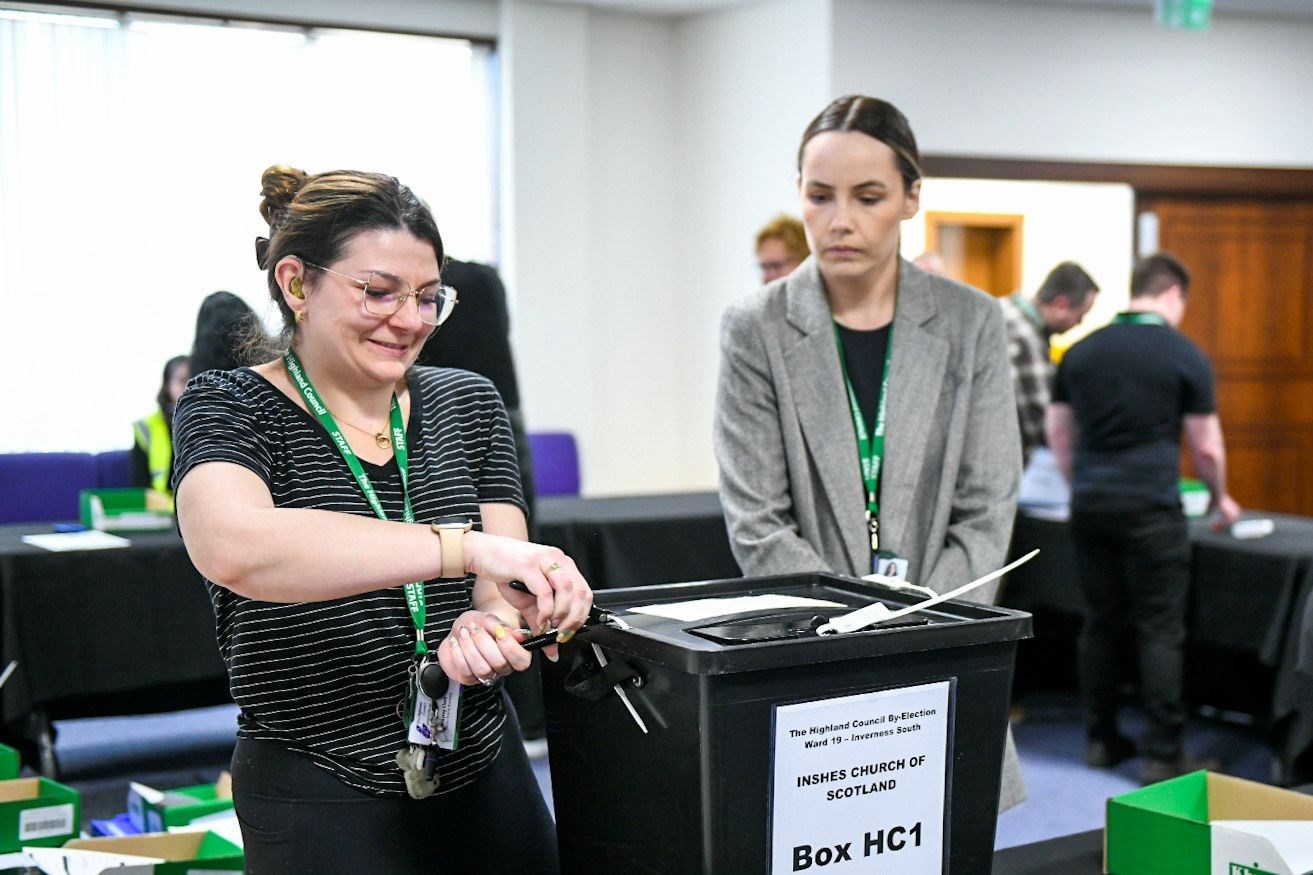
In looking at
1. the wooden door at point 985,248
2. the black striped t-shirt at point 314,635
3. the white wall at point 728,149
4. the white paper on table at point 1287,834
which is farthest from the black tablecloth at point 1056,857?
the wooden door at point 985,248

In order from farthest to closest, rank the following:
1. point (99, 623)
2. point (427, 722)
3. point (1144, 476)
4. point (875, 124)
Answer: point (1144, 476) < point (99, 623) < point (875, 124) < point (427, 722)

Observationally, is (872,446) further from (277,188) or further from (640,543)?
(640,543)

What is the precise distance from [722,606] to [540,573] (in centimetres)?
22

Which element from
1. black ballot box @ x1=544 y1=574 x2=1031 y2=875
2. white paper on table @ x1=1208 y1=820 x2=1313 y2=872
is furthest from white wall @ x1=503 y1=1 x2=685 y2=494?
black ballot box @ x1=544 y1=574 x2=1031 y2=875

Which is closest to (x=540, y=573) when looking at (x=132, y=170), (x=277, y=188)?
(x=277, y=188)

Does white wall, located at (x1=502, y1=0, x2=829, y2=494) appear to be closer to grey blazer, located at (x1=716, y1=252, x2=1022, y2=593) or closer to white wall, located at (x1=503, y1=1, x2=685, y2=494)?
white wall, located at (x1=503, y1=1, x2=685, y2=494)

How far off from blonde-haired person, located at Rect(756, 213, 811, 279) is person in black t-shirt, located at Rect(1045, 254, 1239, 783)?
94 cm

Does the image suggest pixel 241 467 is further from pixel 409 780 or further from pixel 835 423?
pixel 835 423

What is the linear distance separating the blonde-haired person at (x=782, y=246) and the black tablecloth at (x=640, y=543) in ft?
3.13

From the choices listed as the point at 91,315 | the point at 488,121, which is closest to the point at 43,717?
the point at 91,315

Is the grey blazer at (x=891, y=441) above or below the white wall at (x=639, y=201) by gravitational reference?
below

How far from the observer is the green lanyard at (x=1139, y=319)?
13.5 feet

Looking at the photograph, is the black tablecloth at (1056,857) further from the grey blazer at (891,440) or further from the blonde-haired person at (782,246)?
the blonde-haired person at (782,246)

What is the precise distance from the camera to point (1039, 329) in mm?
5039
